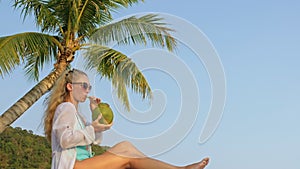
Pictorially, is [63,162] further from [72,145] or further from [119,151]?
[119,151]

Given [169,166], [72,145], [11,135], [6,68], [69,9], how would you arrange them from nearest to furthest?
[72,145] < [169,166] < [6,68] < [69,9] < [11,135]

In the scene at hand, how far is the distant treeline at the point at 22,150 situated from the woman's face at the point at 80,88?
785 inches

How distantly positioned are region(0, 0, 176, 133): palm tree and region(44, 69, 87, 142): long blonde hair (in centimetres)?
390

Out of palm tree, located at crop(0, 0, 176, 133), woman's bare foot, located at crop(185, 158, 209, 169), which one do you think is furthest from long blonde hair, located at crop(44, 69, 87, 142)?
palm tree, located at crop(0, 0, 176, 133)

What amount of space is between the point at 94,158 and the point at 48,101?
54cm

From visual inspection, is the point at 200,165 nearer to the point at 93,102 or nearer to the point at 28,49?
the point at 93,102

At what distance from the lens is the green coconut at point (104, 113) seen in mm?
3688

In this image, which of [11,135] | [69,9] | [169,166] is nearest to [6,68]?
[69,9]

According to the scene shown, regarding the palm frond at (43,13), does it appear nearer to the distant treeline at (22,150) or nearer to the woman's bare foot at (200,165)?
the woman's bare foot at (200,165)

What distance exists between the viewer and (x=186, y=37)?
3738mm

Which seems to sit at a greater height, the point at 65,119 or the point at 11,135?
the point at 65,119

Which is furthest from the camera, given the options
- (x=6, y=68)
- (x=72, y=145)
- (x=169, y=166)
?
(x=6, y=68)

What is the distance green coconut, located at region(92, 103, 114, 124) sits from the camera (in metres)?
3.69

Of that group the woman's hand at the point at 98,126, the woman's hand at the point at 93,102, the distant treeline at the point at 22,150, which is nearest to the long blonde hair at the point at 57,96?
the woman's hand at the point at 93,102
